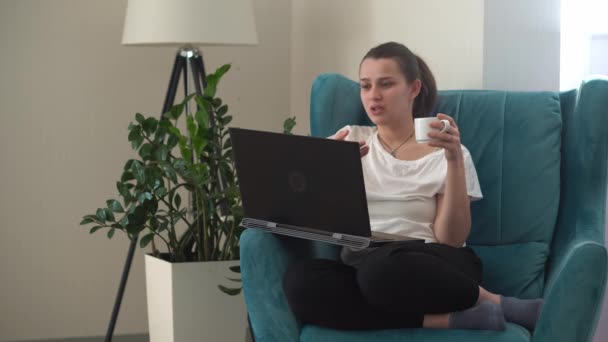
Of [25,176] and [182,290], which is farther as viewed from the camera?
A: [25,176]

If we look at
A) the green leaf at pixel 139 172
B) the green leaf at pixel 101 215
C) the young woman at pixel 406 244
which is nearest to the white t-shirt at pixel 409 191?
the young woman at pixel 406 244

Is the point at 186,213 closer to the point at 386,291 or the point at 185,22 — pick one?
the point at 185,22

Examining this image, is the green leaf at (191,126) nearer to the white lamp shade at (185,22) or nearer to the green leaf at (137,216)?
the green leaf at (137,216)

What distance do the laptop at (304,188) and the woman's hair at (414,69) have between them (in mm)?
468

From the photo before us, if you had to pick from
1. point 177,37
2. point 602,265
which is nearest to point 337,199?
point 602,265

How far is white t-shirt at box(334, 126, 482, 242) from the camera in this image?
2268mm

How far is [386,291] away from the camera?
75.6 inches

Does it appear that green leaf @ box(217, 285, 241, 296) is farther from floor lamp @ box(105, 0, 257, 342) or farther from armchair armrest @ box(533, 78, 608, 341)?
armchair armrest @ box(533, 78, 608, 341)

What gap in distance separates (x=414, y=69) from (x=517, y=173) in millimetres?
372

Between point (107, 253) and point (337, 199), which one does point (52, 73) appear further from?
point (337, 199)

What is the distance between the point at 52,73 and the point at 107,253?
2.29ft

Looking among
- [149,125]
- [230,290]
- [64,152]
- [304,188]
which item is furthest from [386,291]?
[64,152]

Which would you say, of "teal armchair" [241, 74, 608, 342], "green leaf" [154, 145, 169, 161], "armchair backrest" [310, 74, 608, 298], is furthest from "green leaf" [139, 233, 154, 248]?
"armchair backrest" [310, 74, 608, 298]

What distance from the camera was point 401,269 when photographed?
192 cm
